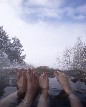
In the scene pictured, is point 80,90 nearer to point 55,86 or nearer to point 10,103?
point 55,86

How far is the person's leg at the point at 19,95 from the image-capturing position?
3.90 metres

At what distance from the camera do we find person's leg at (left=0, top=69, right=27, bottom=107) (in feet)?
12.8

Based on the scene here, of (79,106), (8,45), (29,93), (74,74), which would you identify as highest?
(8,45)

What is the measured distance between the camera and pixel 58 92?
200 inches

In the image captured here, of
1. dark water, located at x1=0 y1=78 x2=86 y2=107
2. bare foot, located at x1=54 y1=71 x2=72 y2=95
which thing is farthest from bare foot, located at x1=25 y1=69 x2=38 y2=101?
bare foot, located at x1=54 y1=71 x2=72 y2=95

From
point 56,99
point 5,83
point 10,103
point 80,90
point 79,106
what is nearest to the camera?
point 79,106

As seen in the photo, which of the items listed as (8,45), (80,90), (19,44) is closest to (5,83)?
(80,90)

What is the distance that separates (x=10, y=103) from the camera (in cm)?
395

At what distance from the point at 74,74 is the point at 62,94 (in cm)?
158

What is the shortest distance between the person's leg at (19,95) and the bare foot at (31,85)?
0.12 m

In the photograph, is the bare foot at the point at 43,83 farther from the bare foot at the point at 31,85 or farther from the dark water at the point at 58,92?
the dark water at the point at 58,92

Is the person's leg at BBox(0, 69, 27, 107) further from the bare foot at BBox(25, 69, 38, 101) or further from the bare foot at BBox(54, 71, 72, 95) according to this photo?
the bare foot at BBox(54, 71, 72, 95)

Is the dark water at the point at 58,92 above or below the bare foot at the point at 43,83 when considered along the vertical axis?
below

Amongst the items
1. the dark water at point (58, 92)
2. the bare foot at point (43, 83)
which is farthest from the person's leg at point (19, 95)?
the dark water at point (58, 92)
